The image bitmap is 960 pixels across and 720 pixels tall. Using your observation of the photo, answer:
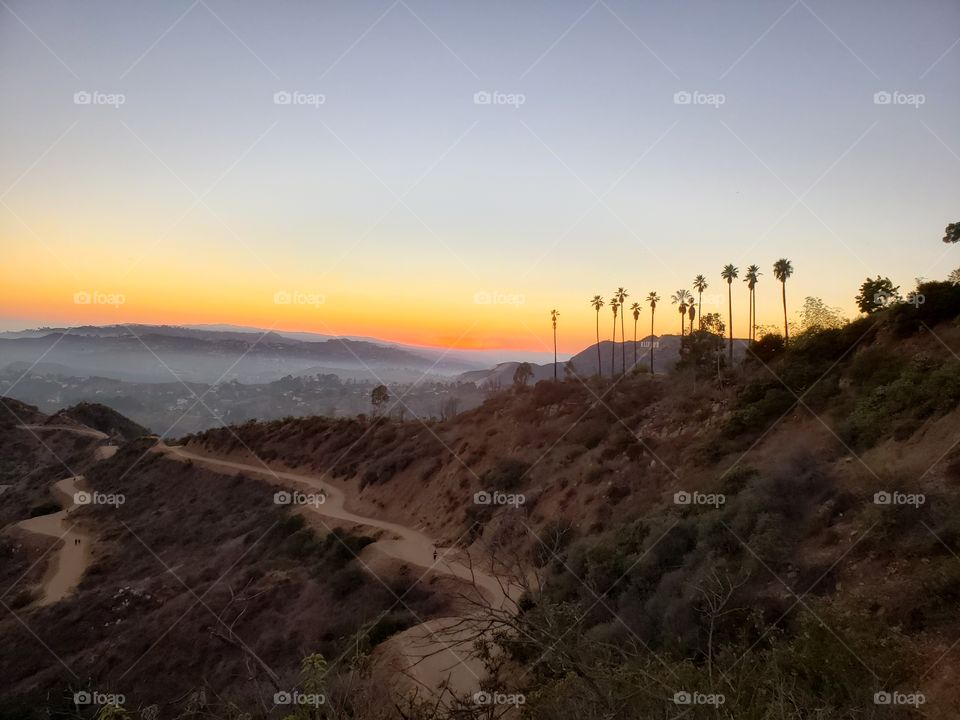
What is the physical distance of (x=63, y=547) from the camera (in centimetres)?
3597

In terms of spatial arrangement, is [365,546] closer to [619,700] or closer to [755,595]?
[755,595]

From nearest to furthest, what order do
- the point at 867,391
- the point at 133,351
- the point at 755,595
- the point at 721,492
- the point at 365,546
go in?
the point at 755,595 → the point at 721,492 → the point at 867,391 → the point at 365,546 → the point at 133,351

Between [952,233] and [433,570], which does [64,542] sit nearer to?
[433,570]

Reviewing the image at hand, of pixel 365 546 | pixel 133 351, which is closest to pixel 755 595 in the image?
pixel 365 546

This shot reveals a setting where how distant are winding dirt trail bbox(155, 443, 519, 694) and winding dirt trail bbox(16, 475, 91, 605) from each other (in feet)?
30.9

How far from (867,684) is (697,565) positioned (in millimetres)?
5853

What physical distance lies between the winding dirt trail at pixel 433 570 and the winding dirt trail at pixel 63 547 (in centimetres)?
943

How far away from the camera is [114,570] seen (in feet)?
99.8

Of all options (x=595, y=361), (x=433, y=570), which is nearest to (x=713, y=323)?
(x=433, y=570)

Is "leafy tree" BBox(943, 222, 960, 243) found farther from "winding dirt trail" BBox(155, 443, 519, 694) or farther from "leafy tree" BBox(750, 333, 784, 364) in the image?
"winding dirt trail" BBox(155, 443, 519, 694)

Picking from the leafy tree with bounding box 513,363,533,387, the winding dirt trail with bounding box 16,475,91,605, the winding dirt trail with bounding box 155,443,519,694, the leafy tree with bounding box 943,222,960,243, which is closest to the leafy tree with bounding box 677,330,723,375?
the leafy tree with bounding box 943,222,960,243

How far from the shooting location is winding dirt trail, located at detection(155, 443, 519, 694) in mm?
7215

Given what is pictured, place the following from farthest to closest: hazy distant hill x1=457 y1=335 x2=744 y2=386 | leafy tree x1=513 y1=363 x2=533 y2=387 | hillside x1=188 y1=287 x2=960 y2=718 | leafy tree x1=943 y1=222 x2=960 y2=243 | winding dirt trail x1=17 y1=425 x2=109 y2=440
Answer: hazy distant hill x1=457 y1=335 x2=744 y2=386 < winding dirt trail x1=17 y1=425 x2=109 y2=440 < leafy tree x1=513 y1=363 x2=533 y2=387 < leafy tree x1=943 y1=222 x2=960 y2=243 < hillside x1=188 y1=287 x2=960 y2=718

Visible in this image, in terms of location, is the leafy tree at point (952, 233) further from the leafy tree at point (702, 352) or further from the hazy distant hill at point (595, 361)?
the hazy distant hill at point (595, 361)
